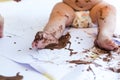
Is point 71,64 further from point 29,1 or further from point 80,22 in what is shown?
point 29,1

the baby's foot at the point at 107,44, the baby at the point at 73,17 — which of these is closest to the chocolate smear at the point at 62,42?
the baby at the point at 73,17

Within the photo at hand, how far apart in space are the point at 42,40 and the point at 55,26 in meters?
0.09

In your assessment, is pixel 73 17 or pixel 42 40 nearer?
pixel 42 40

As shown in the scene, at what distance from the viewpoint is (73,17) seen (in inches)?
40.3

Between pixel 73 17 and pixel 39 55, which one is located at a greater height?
pixel 73 17

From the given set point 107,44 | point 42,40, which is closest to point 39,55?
point 42,40

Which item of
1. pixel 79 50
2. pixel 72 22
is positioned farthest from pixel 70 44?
pixel 72 22

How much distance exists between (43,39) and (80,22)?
207mm

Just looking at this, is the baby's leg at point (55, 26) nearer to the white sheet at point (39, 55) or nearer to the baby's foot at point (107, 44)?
the white sheet at point (39, 55)

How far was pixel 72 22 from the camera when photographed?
1.03m

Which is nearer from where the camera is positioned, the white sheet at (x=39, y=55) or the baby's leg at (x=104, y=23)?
the white sheet at (x=39, y=55)

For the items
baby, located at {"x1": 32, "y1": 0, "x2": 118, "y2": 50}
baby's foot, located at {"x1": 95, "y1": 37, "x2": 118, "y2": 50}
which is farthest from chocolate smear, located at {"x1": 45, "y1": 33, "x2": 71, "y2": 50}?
baby's foot, located at {"x1": 95, "y1": 37, "x2": 118, "y2": 50}

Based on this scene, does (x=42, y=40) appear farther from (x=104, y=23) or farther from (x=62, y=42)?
(x=104, y=23)

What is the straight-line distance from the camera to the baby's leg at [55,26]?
2.86 ft
